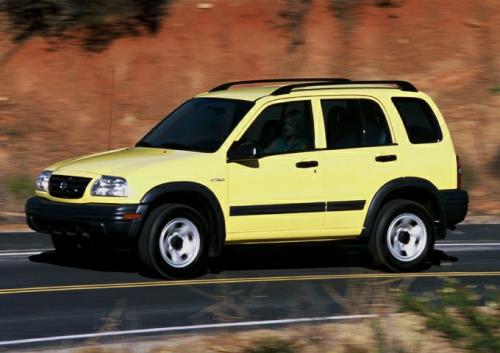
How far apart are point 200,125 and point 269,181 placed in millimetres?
977

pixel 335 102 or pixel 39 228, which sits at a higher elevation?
pixel 335 102

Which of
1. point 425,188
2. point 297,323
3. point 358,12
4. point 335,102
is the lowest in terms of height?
point 297,323

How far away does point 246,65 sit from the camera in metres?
21.7

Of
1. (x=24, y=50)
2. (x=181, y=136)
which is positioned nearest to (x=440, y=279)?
(x=181, y=136)

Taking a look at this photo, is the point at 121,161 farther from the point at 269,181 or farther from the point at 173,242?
the point at 269,181

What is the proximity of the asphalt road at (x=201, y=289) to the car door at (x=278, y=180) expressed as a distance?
51cm

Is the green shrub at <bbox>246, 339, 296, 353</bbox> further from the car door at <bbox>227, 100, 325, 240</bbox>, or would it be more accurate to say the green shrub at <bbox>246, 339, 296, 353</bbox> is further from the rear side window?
the rear side window

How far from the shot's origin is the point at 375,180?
1244cm

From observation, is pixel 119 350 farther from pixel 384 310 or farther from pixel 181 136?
pixel 181 136

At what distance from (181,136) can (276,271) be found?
5.29ft

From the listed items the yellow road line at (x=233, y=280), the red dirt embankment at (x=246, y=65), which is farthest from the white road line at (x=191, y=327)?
the red dirt embankment at (x=246, y=65)

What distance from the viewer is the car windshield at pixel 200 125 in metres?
12.0

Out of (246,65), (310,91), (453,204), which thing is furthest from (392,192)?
(246,65)

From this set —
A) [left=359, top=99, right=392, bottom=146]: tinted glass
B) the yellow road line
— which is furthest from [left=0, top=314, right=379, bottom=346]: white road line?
[left=359, top=99, right=392, bottom=146]: tinted glass
